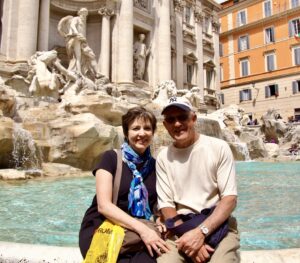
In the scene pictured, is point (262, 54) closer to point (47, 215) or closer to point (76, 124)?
point (76, 124)

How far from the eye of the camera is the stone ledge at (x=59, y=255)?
1.71 metres

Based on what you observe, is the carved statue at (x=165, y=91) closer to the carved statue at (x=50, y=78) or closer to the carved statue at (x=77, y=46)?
the carved statue at (x=77, y=46)

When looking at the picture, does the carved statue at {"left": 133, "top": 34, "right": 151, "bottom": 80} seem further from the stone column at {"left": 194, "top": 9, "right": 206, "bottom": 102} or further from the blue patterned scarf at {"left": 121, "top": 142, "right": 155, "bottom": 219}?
the blue patterned scarf at {"left": 121, "top": 142, "right": 155, "bottom": 219}

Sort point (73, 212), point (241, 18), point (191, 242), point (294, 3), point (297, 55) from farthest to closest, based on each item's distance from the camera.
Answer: point (241, 18), point (294, 3), point (297, 55), point (73, 212), point (191, 242)

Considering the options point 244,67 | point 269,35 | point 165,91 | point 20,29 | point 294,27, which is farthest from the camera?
point 244,67

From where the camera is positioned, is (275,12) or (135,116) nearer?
(135,116)

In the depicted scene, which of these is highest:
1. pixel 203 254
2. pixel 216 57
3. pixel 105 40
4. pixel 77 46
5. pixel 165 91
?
pixel 216 57

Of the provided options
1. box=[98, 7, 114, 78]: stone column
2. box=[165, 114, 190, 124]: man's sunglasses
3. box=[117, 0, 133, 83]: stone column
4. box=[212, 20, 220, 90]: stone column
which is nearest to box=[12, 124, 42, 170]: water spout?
box=[165, 114, 190, 124]: man's sunglasses

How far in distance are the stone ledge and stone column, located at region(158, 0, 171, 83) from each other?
17318 mm

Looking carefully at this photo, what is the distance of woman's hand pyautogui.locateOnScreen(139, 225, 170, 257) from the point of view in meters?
1.65

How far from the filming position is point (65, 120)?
796 centimetres

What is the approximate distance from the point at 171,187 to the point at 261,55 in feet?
104

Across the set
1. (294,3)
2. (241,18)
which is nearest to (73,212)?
(294,3)

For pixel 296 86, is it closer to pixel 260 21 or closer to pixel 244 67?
pixel 244 67
